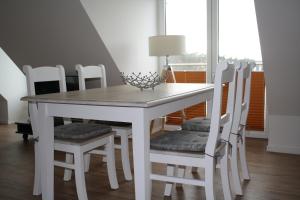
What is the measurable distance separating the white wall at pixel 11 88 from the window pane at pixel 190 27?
266 centimetres

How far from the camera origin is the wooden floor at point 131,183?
7.89 feet

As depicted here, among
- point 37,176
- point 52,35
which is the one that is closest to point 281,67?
point 37,176

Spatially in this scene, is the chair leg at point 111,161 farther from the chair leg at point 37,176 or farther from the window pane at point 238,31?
the window pane at point 238,31

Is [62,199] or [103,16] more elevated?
[103,16]

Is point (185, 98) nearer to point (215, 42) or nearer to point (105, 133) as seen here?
point (105, 133)

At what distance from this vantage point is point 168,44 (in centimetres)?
351

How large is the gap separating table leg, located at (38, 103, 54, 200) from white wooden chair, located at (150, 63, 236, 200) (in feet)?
2.24

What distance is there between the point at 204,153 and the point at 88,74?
146 centimetres

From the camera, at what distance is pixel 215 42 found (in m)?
4.06

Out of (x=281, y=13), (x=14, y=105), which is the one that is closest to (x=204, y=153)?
(x=281, y=13)

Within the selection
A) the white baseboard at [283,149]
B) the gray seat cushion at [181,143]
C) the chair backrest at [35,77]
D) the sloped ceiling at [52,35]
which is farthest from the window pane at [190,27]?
the gray seat cushion at [181,143]

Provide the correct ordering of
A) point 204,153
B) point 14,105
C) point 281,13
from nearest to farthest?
point 204,153 < point 281,13 < point 14,105

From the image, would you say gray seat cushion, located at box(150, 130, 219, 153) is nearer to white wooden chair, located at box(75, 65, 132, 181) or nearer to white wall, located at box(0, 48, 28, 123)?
white wooden chair, located at box(75, 65, 132, 181)

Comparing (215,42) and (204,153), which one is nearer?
(204,153)
